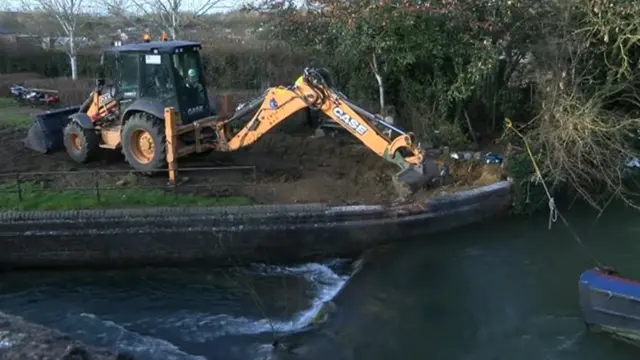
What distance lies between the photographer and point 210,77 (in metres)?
22.7

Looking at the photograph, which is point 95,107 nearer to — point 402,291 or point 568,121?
point 402,291

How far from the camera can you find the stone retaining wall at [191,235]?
39.3ft

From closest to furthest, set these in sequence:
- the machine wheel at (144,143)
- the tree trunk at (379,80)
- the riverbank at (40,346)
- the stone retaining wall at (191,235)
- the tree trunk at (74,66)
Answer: the riverbank at (40,346)
the stone retaining wall at (191,235)
the machine wheel at (144,143)
the tree trunk at (379,80)
the tree trunk at (74,66)

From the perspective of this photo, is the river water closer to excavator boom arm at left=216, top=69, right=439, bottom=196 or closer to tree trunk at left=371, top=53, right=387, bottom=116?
excavator boom arm at left=216, top=69, right=439, bottom=196

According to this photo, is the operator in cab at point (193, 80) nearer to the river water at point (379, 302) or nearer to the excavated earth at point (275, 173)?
the excavated earth at point (275, 173)

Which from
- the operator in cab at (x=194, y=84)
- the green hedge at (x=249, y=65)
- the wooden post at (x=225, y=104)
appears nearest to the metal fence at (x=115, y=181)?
the operator in cab at (x=194, y=84)

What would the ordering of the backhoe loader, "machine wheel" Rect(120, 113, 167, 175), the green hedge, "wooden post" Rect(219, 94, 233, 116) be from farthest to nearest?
1. the green hedge
2. "wooden post" Rect(219, 94, 233, 116)
3. "machine wheel" Rect(120, 113, 167, 175)
4. the backhoe loader

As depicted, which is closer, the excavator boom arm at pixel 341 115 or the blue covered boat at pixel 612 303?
the blue covered boat at pixel 612 303

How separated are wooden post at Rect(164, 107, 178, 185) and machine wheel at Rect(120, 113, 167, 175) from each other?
0.23 m

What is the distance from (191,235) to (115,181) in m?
2.53

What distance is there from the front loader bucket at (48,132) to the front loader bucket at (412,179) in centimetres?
719

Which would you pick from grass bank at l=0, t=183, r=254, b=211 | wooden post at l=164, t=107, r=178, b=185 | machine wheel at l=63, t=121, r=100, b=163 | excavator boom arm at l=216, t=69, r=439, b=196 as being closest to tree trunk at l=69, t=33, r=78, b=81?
machine wheel at l=63, t=121, r=100, b=163

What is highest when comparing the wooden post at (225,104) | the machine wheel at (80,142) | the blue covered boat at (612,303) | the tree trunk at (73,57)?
the tree trunk at (73,57)

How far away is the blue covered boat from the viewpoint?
8789mm
